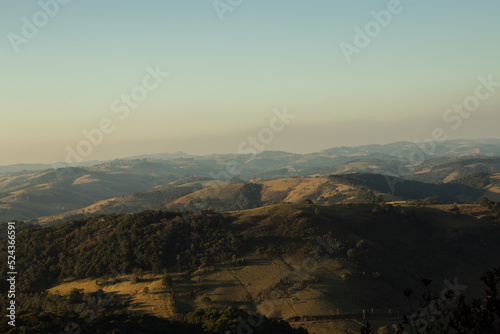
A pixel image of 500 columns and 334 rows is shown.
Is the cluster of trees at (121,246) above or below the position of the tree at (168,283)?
above

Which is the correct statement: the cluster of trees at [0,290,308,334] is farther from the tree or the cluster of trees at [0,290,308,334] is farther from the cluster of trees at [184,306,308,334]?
the tree

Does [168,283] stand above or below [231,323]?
below

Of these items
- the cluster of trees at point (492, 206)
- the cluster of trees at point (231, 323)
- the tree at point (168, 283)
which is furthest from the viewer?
the cluster of trees at point (492, 206)

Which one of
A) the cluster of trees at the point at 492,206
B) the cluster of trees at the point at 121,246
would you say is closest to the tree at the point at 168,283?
the cluster of trees at the point at 121,246

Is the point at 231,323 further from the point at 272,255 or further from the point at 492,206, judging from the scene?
the point at 492,206

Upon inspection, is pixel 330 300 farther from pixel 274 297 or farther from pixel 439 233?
pixel 439 233

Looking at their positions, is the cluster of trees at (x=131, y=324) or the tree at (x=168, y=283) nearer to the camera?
the cluster of trees at (x=131, y=324)

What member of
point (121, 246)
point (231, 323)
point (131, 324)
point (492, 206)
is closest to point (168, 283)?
point (121, 246)

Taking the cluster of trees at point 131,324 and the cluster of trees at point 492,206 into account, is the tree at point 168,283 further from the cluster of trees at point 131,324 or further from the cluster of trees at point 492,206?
the cluster of trees at point 492,206

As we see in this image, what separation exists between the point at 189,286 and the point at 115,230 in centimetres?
3295

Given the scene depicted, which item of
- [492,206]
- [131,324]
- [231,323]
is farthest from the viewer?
[492,206]

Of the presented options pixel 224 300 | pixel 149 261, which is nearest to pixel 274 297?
pixel 224 300

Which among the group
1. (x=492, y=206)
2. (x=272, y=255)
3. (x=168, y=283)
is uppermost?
(x=492, y=206)

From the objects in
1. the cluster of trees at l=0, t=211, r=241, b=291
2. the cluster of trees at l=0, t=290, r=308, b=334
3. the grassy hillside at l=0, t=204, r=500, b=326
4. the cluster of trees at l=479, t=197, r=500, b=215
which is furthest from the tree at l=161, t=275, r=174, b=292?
the cluster of trees at l=479, t=197, r=500, b=215
